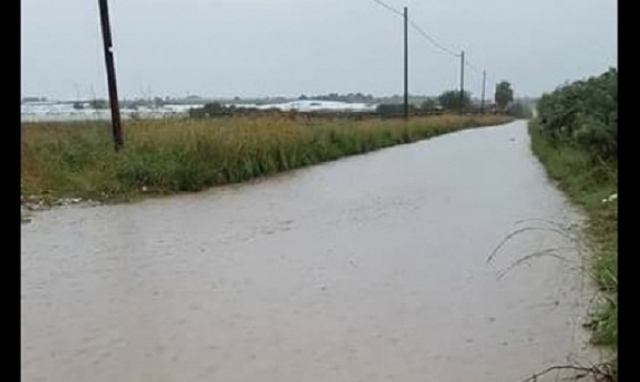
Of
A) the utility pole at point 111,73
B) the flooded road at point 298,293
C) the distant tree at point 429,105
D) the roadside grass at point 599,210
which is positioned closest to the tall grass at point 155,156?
the utility pole at point 111,73

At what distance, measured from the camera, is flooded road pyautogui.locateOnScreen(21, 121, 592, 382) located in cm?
455

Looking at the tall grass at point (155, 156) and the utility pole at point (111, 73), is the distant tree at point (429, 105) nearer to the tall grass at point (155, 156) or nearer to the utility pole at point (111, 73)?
the tall grass at point (155, 156)

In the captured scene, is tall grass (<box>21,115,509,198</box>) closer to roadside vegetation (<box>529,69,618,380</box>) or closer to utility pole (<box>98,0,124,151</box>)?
utility pole (<box>98,0,124,151</box>)

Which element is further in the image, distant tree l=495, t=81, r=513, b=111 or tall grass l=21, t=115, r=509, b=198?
distant tree l=495, t=81, r=513, b=111

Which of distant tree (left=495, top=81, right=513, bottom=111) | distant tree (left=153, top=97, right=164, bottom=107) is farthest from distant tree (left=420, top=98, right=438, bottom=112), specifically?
distant tree (left=153, top=97, right=164, bottom=107)

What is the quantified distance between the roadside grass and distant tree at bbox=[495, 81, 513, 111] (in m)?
75.3

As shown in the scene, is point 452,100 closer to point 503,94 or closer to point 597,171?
point 503,94

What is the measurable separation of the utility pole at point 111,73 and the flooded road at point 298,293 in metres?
3.65

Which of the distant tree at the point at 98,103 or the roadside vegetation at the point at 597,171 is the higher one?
the distant tree at the point at 98,103

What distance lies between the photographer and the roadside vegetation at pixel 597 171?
4972 millimetres

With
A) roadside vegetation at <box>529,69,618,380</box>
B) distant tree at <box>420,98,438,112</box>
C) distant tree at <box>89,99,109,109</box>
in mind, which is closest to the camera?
roadside vegetation at <box>529,69,618,380</box>

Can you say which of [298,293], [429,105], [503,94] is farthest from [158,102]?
[503,94]
